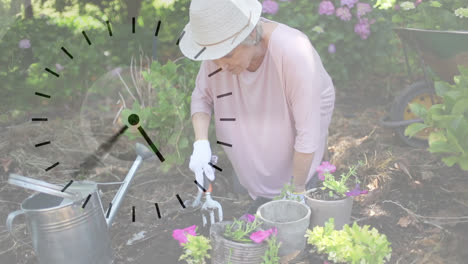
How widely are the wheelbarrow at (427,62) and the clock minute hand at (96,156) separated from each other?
5.95 ft

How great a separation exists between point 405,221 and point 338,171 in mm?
591

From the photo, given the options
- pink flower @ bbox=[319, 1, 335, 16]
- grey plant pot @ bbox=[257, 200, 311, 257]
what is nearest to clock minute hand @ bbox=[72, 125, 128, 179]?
grey plant pot @ bbox=[257, 200, 311, 257]

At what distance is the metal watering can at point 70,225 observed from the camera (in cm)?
168

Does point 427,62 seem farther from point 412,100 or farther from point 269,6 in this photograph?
point 269,6

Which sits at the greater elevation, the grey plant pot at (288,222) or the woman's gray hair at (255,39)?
the woman's gray hair at (255,39)

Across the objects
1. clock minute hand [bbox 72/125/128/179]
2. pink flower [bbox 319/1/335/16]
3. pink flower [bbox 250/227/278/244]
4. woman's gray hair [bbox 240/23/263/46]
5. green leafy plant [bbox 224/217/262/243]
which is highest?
woman's gray hair [bbox 240/23/263/46]

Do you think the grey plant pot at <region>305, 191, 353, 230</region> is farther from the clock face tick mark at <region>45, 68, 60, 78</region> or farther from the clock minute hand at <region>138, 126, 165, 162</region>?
the clock face tick mark at <region>45, 68, 60, 78</region>

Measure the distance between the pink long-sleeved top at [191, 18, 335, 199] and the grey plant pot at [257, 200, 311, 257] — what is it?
0.36 metres

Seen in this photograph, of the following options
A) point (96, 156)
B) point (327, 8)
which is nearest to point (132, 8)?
point (96, 156)

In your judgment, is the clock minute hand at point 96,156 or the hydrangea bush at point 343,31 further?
the hydrangea bush at point 343,31

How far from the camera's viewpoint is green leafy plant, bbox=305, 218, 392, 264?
1281 mm

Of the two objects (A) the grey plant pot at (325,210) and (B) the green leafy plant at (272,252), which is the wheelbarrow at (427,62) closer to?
(A) the grey plant pot at (325,210)

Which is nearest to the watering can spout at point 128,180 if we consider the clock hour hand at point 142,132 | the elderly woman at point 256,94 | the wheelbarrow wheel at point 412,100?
the elderly woman at point 256,94

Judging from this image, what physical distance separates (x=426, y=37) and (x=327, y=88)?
2.65 ft
